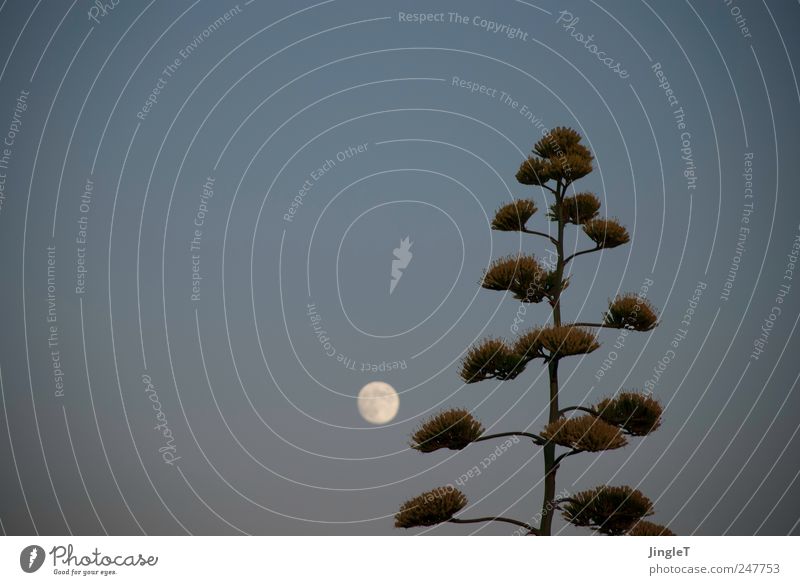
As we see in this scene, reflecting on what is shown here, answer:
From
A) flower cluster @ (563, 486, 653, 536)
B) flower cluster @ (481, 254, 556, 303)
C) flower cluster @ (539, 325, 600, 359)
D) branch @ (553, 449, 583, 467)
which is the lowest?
flower cluster @ (563, 486, 653, 536)

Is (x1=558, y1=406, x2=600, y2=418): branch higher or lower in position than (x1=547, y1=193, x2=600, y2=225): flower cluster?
lower

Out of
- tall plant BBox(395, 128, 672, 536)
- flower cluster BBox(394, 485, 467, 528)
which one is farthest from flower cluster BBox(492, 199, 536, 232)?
flower cluster BBox(394, 485, 467, 528)

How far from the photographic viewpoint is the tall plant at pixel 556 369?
1670cm

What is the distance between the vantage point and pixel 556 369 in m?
17.2

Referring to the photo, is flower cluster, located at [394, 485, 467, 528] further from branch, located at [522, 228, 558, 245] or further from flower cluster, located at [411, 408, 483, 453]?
branch, located at [522, 228, 558, 245]

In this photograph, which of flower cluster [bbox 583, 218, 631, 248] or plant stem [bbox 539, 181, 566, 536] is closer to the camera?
plant stem [bbox 539, 181, 566, 536]

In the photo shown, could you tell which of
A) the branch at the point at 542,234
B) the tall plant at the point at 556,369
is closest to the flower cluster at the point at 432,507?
the tall plant at the point at 556,369
